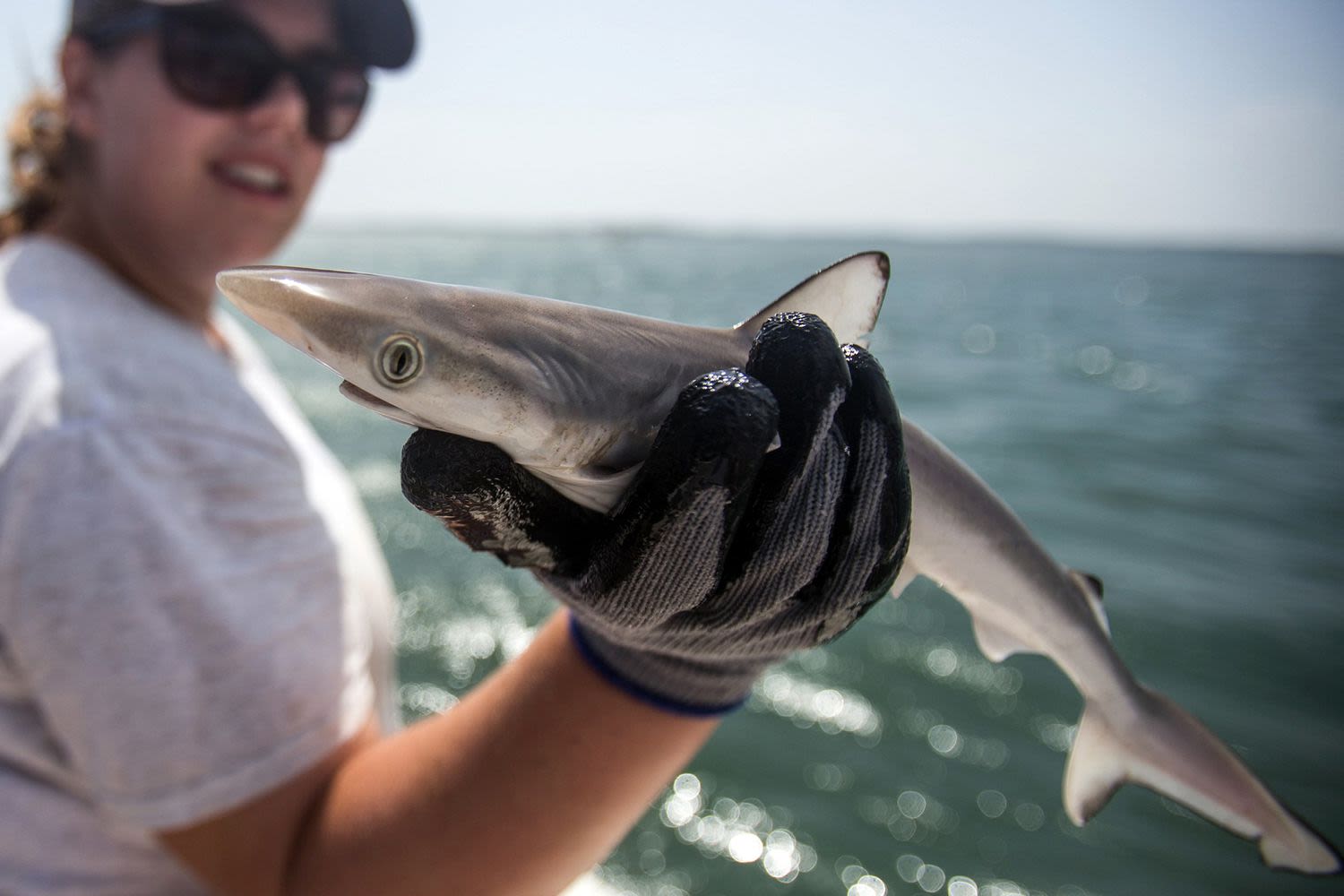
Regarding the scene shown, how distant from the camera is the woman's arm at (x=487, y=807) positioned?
1.68 meters

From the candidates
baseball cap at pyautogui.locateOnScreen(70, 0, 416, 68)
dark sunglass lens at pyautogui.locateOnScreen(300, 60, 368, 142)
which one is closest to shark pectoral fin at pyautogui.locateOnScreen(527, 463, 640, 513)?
dark sunglass lens at pyautogui.locateOnScreen(300, 60, 368, 142)

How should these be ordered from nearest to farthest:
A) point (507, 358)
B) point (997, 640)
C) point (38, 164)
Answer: point (507, 358) < point (997, 640) < point (38, 164)

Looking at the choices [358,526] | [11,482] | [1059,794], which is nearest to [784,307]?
[11,482]

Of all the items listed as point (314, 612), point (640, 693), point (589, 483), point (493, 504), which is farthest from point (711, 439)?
point (314, 612)

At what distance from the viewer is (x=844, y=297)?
1688 millimetres

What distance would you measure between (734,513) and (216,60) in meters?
2.23

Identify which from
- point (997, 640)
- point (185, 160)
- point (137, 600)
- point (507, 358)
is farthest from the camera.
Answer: point (185, 160)

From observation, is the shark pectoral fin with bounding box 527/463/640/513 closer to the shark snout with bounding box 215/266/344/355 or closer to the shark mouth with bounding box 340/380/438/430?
the shark mouth with bounding box 340/380/438/430

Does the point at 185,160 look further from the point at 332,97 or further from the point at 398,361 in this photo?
the point at 398,361

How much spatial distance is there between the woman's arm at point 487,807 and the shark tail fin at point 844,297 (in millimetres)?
822

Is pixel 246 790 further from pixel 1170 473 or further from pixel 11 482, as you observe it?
pixel 1170 473

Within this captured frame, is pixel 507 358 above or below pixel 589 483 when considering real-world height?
above

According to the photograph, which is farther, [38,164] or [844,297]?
[38,164]

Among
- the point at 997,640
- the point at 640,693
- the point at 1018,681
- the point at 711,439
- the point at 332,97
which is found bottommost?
the point at 1018,681
